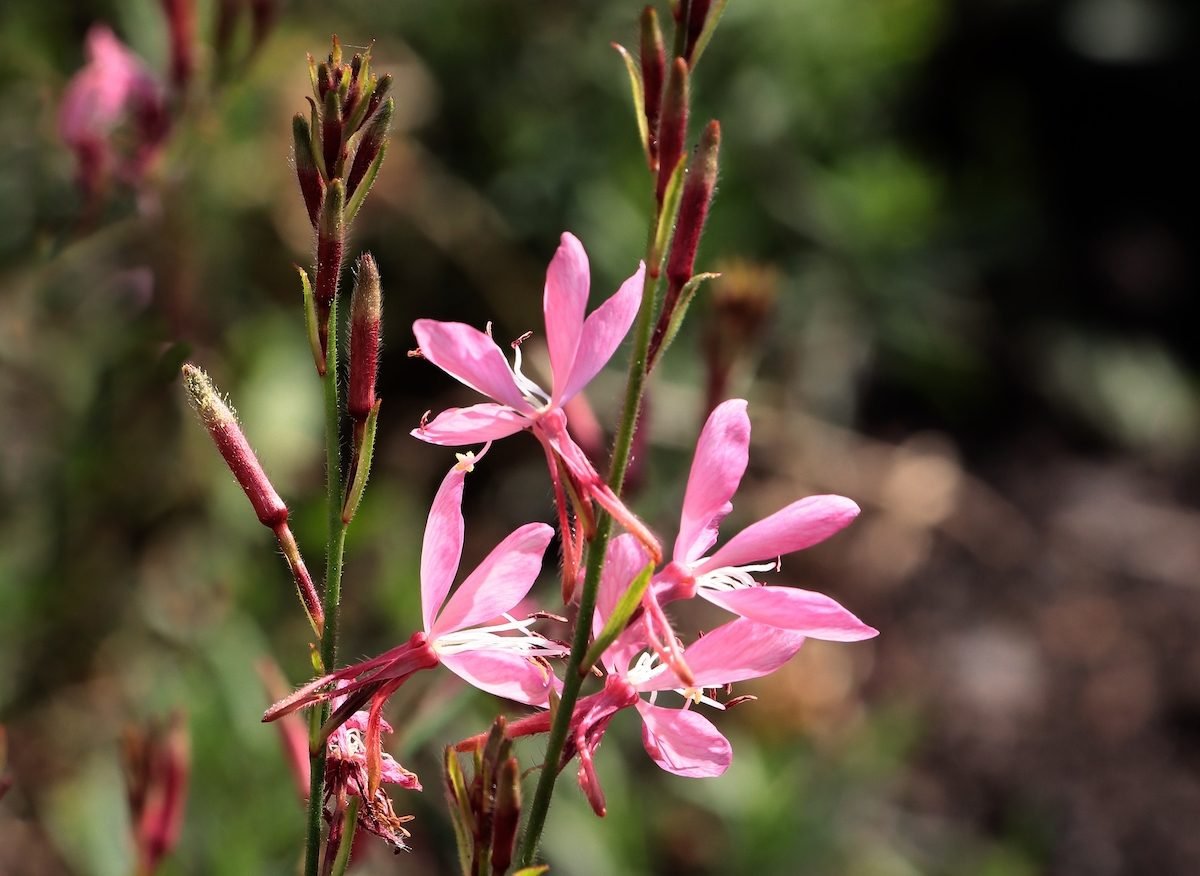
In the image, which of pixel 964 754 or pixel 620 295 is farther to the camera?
pixel 964 754

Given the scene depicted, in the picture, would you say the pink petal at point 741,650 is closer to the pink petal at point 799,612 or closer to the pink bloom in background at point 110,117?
the pink petal at point 799,612

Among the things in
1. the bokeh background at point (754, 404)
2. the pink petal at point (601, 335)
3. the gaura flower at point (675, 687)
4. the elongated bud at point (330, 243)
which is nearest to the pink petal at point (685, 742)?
the gaura flower at point (675, 687)

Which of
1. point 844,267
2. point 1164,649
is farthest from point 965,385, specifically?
point 1164,649

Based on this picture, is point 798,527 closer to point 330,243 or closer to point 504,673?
point 504,673

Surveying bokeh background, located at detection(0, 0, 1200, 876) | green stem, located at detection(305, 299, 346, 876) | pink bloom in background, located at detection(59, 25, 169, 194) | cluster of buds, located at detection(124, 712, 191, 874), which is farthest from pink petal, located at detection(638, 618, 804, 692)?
pink bloom in background, located at detection(59, 25, 169, 194)

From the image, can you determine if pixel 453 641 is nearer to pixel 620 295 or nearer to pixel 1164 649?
pixel 620 295

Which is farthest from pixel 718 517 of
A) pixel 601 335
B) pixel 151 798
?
pixel 151 798
